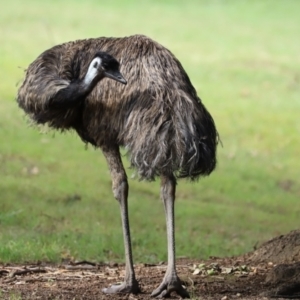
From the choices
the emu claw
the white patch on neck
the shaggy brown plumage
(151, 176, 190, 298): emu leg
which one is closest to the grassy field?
the shaggy brown plumage

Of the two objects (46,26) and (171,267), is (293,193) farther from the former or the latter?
(46,26)

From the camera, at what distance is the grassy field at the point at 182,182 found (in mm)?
10836

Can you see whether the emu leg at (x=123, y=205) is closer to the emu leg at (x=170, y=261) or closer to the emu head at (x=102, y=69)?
the emu leg at (x=170, y=261)

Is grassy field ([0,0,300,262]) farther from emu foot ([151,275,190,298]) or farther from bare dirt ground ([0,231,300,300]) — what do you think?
emu foot ([151,275,190,298])

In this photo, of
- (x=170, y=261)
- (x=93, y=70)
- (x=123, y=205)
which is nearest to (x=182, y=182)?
(x=123, y=205)

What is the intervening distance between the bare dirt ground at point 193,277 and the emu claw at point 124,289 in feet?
0.21

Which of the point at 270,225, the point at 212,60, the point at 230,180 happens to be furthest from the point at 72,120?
the point at 212,60

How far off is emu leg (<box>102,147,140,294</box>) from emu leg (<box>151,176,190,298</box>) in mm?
269

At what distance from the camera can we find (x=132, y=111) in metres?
6.41

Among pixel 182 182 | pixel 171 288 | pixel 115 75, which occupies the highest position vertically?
pixel 182 182

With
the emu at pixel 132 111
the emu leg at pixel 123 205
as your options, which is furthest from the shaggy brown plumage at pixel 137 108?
the emu leg at pixel 123 205

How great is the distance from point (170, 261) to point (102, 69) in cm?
139

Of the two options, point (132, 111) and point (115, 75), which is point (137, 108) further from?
point (115, 75)

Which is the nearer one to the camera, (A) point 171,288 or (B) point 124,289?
(A) point 171,288
